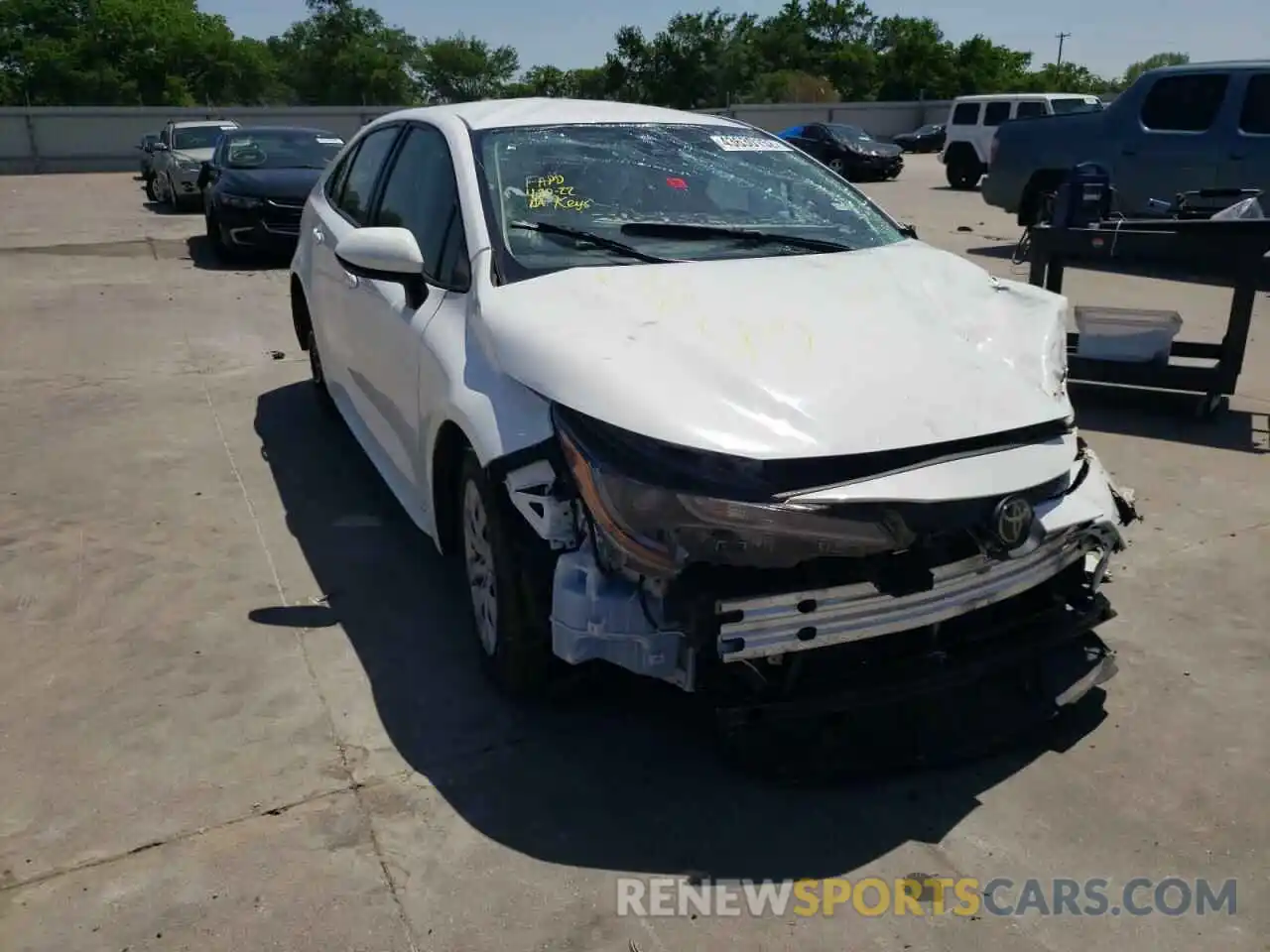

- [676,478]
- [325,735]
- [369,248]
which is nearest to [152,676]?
[325,735]

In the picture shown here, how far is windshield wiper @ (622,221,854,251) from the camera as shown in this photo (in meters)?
3.68

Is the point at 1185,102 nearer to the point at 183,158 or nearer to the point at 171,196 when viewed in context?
the point at 183,158

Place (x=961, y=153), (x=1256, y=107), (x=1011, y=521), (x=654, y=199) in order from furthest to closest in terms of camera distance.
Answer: (x=961, y=153), (x=1256, y=107), (x=654, y=199), (x=1011, y=521)

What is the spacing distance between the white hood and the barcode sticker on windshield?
91 cm

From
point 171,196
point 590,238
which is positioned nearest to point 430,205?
point 590,238

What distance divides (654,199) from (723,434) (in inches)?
62.0

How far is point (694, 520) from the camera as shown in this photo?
8.32 feet

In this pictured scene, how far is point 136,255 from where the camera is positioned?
1302cm

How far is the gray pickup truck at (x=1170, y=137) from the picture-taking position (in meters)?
10.1

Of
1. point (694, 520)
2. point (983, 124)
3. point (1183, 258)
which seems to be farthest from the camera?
point (983, 124)

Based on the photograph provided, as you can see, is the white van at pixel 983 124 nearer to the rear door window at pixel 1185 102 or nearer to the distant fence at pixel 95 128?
the rear door window at pixel 1185 102

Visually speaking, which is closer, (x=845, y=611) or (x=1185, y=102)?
(x=845, y=611)

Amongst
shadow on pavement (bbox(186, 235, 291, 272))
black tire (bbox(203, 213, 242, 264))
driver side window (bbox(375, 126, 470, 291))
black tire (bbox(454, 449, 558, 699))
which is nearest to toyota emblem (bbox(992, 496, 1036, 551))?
black tire (bbox(454, 449, 558, 699))

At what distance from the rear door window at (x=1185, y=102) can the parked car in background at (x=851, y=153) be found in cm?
1486
